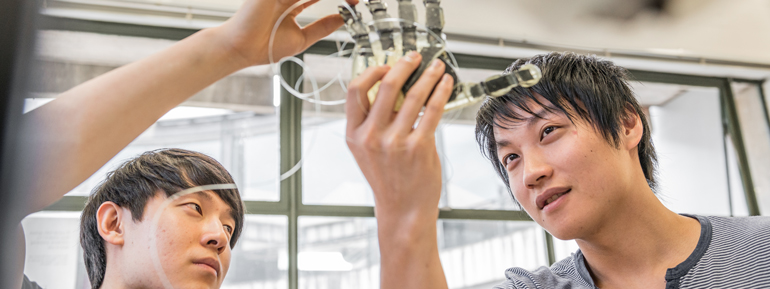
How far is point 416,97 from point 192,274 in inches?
17.3

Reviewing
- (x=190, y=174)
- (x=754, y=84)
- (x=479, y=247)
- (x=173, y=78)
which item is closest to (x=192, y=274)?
(x=190, y=174)

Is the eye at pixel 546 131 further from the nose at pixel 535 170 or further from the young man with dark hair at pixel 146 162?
the young man with dark hair at pixel 146 162

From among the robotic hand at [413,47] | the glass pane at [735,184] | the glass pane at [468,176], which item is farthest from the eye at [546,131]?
the glass pane at [735,184]

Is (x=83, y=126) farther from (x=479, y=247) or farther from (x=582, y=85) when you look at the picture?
(x=479, y=247)

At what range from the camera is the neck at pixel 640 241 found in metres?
0.87

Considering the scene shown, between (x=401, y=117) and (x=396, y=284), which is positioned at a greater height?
(x=401, y=117)

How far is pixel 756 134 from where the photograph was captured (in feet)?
11.2

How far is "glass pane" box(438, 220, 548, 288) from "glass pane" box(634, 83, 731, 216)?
89 cm

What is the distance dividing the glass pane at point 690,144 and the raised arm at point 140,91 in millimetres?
2989

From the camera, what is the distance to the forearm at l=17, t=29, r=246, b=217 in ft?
1.16

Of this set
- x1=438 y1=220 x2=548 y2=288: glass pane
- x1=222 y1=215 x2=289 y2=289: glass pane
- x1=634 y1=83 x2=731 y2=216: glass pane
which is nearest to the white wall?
x1=634 y1=83 x2=731 y2=216: glass pane

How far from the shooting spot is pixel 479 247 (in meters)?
2.86

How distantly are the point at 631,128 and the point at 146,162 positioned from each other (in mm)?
858

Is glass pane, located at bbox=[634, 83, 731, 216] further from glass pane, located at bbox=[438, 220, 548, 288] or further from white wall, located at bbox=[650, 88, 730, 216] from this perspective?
glass pane, located at bbox=[438, 220, 548, 288]
